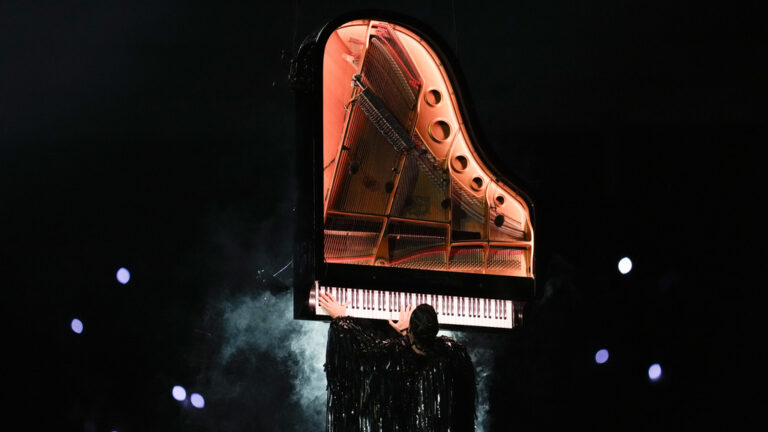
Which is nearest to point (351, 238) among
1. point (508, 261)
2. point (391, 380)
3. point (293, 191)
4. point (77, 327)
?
point (391, 380)

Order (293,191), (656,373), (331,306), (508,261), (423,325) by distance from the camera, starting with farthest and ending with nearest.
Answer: (656,373) < (293,191) < (508,261) < (331,306) < (423,325)

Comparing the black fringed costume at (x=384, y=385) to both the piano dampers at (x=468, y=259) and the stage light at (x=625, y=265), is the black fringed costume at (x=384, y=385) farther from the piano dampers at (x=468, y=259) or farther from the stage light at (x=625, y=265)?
the stage light at (x=625, y=265)

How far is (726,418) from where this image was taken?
5629 millimetres

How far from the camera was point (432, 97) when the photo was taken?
4156 millimetres

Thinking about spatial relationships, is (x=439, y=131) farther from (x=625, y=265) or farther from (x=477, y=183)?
(x=625, y=265)

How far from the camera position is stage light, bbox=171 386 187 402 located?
205 inches

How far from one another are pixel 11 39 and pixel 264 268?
205cm

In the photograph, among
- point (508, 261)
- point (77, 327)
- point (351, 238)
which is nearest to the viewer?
point (351, 238)

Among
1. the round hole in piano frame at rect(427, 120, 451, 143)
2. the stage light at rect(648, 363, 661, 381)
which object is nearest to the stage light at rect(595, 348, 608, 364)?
the stage light at rect(648, 363, 661, 381)

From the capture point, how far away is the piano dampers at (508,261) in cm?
411

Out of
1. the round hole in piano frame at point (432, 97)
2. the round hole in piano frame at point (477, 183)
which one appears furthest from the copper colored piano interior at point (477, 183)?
the round hole in piano frame at point (432, 97)

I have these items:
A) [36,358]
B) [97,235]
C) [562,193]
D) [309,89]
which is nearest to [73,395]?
[36,358]

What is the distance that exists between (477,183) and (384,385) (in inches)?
43.6

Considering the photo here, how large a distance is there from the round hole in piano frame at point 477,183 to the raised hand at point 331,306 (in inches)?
34.1
